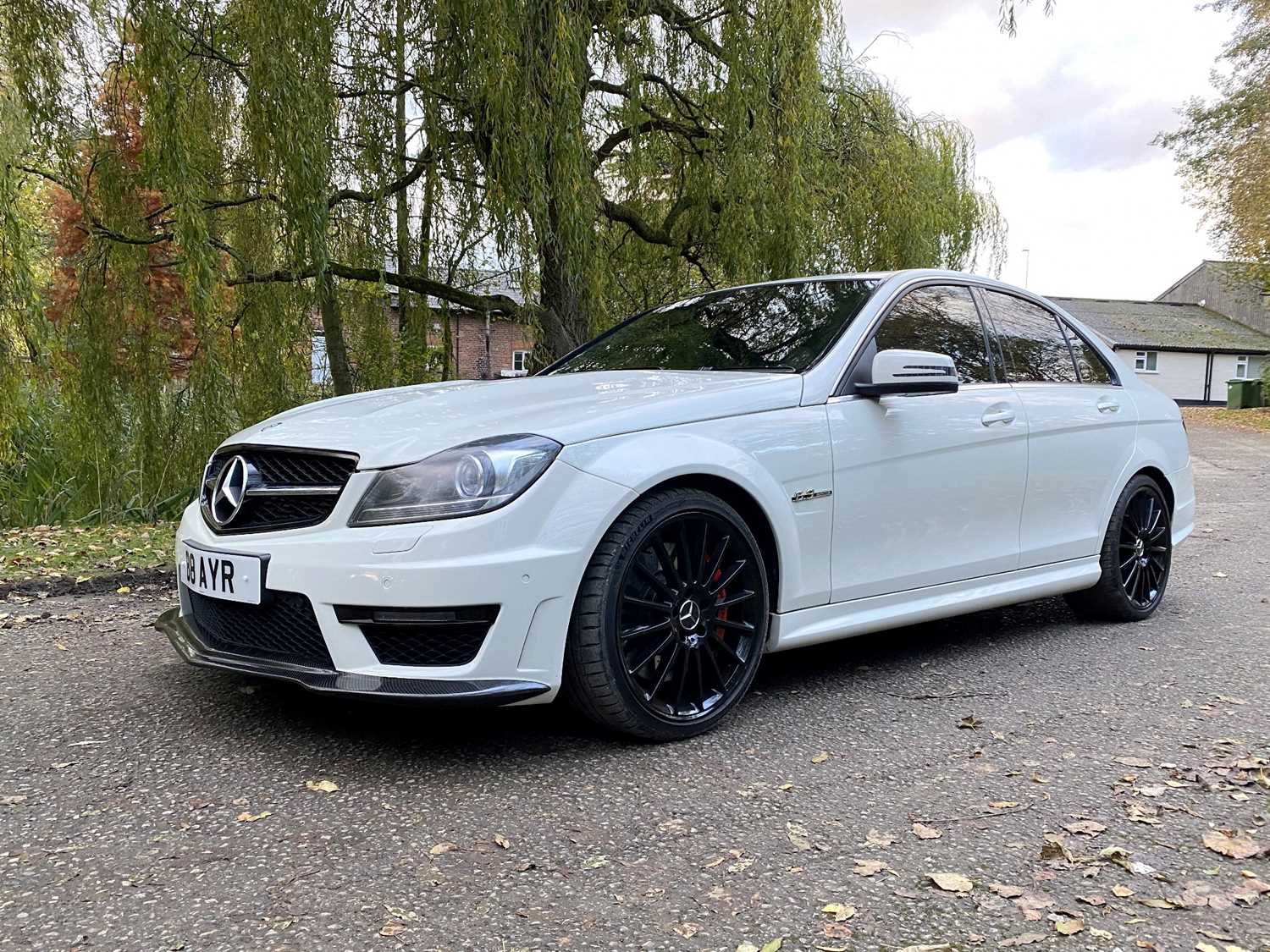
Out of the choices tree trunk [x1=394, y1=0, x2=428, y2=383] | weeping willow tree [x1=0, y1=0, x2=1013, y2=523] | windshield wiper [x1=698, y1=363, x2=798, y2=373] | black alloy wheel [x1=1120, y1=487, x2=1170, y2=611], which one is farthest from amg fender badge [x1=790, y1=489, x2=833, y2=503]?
tree trunk [x1=394, y1=0, x2=428, y2=383]

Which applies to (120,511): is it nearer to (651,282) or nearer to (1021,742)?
(651,282)

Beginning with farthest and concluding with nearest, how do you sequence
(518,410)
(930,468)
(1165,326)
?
1. (1165,326)
2. (930,468)
3. (518,410)

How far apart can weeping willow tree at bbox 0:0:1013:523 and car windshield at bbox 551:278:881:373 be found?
85.1 inches

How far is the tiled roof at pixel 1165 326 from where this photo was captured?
5138cm

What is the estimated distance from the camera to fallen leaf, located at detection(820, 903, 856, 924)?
7.59 feet

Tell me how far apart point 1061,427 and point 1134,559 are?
3.15ft

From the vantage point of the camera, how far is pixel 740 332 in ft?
14.2

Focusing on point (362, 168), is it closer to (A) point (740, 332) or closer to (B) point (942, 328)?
(A) point (740, 332)

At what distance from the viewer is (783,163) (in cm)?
760

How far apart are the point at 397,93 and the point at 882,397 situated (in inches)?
182

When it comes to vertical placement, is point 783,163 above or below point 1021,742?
above

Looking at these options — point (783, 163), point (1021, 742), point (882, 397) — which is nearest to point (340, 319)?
point (783, 163)

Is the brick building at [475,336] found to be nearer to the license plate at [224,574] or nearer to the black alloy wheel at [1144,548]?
the black alloy wheel at [1144,548]

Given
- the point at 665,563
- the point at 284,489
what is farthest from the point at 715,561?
the point at 284,489
